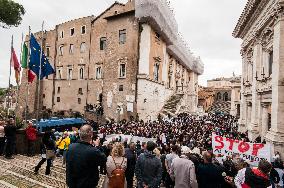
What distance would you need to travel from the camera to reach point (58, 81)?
41906 mm

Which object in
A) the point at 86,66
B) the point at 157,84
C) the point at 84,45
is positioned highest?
the point at 84,45

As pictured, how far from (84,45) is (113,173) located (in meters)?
35.8

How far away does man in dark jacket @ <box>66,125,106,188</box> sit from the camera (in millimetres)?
3902

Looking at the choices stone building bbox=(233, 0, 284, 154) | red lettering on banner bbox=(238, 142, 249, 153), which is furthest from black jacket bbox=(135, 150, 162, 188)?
stone building bbox=(233, 0, 284, 154)

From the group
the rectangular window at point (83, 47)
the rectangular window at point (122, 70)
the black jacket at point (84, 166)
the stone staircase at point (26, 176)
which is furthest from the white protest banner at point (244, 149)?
the rectangular window at point (83, 47)

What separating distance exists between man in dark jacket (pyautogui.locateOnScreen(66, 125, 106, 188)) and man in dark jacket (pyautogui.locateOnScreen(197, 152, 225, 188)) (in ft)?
7.58

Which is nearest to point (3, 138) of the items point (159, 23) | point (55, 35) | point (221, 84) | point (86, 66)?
point (159, 23)

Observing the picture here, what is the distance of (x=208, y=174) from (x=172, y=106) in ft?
113

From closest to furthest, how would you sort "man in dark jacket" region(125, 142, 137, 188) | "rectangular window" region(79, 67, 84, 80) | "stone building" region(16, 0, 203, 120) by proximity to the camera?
"man in dark jacket" region(125, 142, 137, 188)
"stone building" region(16, 0, 203, 120)
"rectangular window" region(79, 67, 84, 80)

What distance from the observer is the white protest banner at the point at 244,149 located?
8016 millimetres

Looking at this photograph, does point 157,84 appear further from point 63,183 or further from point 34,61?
point 63,183

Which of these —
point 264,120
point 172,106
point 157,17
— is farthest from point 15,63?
point 172,106

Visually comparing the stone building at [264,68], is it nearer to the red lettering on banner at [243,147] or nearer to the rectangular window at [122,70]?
the red lettering on banner at [243,147]

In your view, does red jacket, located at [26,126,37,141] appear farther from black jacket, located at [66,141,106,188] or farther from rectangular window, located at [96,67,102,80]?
rectangular window, located at [96,67,102,80]
